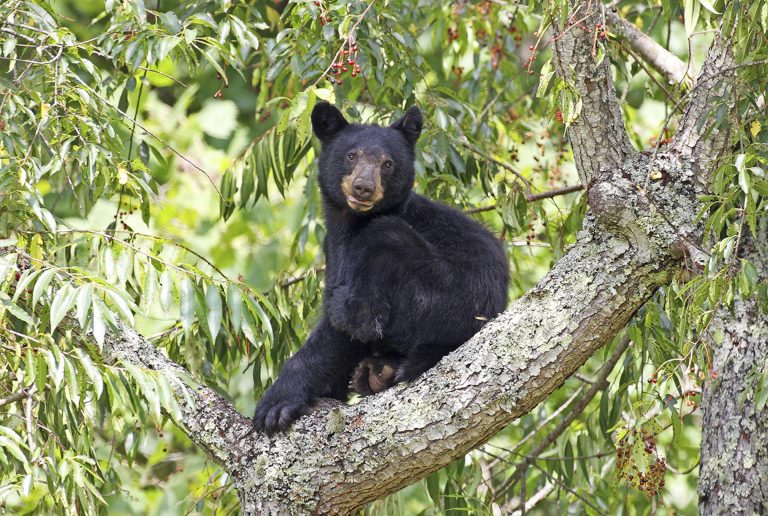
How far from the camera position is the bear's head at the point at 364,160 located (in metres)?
5.22

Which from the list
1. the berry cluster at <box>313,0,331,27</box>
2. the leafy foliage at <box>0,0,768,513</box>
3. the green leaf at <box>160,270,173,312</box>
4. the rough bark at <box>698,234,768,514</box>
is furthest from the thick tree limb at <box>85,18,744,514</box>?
the berry cluster at <box>313,0,331,27</box>

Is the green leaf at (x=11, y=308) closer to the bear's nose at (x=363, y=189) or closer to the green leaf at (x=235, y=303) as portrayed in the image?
the green leaf at (x=235, y=303)

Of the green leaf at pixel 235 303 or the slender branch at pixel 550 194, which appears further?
the slender branch at pixel 550 194

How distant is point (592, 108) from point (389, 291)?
1.38 meters

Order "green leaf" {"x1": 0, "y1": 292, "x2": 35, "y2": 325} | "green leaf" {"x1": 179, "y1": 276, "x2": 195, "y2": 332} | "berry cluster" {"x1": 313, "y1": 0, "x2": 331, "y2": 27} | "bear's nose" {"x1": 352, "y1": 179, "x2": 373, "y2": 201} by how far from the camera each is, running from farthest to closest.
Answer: "bear's nose" {"x1": 352, "y1": 179, "x2": 373, "y2": 201} < "berry cluster" {"x1": 313, "y1": 0, "x2": 331, "y2": 27} < "green leaf" {"x1": 179, "y1": 276, "x2": 195, "y2": 332} < "green leaf" {"x1": 0, "y1": 292, "x2": 35, "y2": 325}

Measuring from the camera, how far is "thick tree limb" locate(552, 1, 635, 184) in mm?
4180

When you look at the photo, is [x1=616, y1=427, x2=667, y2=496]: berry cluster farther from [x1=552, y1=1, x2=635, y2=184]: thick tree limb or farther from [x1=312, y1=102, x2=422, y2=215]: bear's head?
[x1=312, y1=102, x2=422, y2=215]: bear's head

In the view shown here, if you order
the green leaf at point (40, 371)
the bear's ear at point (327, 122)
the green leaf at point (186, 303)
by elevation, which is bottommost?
the green leaf at point (40, 371)

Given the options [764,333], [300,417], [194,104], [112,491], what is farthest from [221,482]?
[194,104]

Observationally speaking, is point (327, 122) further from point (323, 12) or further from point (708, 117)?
point (708, 117)

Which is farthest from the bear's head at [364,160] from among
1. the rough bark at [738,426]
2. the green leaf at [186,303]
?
the rough bark at [738,426]

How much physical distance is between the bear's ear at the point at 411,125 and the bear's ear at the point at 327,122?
0.33m

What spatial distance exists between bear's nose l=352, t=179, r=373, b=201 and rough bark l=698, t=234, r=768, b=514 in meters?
1.85

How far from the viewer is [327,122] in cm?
569
